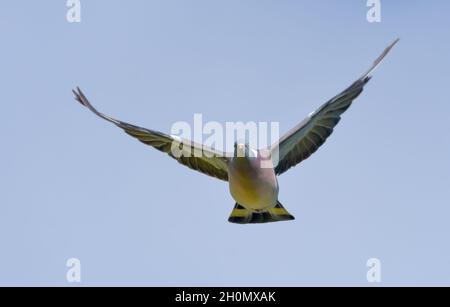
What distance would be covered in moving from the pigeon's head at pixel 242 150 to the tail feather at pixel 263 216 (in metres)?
1.18

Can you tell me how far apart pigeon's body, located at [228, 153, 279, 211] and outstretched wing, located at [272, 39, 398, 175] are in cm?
64

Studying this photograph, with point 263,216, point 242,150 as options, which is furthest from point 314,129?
point 263,216

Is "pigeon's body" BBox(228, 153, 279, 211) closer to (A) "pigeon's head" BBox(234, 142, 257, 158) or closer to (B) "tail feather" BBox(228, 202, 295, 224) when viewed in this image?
(A) "pigeon's head" BBox(234, 142, 257, 158)

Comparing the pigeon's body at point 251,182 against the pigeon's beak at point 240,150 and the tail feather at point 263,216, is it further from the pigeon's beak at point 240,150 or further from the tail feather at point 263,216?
the tail feather at point 263,216

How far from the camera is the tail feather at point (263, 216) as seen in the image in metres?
21.5

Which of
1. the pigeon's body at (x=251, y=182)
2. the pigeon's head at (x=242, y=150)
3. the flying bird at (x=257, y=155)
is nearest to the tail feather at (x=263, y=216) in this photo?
the flying bird at (x=257, y=155)

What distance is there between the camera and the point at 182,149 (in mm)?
21500

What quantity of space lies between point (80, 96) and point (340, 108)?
14.1 feet

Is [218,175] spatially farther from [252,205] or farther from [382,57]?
[382,57]

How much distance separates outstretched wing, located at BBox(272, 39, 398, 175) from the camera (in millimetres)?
20531

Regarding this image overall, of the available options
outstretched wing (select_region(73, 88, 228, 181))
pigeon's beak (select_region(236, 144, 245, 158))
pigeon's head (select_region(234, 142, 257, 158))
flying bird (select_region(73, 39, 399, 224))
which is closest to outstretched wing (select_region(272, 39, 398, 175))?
flying bird (select_region(73, 39, 399, 224))

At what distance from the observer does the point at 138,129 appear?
21156 mm

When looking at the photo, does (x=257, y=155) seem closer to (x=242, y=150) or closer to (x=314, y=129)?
(x=242, y=150)

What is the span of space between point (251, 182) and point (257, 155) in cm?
58
